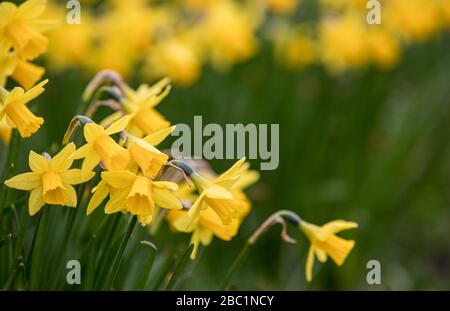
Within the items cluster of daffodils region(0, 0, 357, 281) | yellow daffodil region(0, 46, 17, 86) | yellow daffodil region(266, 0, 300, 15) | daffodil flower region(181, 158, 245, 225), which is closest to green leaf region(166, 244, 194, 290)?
cluster of daffodils region(0, 0, 357, 281)

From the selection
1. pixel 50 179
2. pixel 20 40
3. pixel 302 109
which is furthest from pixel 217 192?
pixel 302 109

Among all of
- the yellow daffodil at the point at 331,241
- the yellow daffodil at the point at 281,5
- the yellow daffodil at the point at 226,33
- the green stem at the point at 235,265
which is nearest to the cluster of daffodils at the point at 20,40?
the green stem at the point at 235,265

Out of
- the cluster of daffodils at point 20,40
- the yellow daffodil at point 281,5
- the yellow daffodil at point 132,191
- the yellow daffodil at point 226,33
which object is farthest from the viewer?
the yellow daffodil at point 281,5

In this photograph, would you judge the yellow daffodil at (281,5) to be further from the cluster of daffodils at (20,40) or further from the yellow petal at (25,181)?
the yellow petal at (25,181)

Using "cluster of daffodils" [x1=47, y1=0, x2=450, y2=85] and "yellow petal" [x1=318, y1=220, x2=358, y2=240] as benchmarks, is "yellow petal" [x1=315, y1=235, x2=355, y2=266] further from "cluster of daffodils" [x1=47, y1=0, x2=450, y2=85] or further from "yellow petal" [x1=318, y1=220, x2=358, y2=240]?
"cluster of daffodils" [x1=47, y1=0, x2=450, y2=85]

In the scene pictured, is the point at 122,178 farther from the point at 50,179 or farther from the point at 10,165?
the point at 10,165

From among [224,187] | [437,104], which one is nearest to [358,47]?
[437,104]

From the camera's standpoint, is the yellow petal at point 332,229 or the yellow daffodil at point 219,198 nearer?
the yellow daffodil at point 219,198

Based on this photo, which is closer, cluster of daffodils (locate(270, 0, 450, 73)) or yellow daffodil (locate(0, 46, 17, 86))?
yellow daffodil (locate(0, 46, 17, 86))
